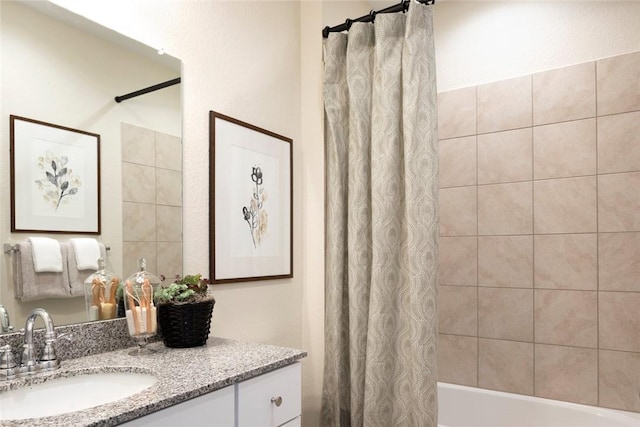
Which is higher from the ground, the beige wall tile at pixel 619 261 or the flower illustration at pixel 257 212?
the flower illustration at pixel 257 212

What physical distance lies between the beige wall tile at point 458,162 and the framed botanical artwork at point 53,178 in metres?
2.01

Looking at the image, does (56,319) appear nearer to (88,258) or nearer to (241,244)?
(88,258)

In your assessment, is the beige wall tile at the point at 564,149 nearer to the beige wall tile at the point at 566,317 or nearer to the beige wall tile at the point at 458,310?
the beige wall tile at the point at 566,317

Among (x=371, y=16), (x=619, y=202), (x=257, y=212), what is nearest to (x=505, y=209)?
(x=619, y=202)

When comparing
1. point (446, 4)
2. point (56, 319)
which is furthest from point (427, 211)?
point (446, 4)

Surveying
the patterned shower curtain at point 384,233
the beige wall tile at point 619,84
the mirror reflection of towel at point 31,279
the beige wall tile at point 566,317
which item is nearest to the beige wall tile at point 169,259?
the mirror reflection of towel at point 31,279

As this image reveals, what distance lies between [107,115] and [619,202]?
7.78ft

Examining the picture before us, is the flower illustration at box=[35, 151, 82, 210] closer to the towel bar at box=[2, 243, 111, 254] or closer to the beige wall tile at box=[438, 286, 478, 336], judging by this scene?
the towel bar at box=[2, 243, 111, 254]

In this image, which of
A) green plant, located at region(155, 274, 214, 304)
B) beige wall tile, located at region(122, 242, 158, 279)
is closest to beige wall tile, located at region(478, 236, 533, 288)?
green plant, located at region(155, 274, 214, 304)

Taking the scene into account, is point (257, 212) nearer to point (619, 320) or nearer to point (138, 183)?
point (138, 183)

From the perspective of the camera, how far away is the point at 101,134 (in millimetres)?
1466

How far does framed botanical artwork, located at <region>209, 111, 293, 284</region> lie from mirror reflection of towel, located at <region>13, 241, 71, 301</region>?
2.00 ft

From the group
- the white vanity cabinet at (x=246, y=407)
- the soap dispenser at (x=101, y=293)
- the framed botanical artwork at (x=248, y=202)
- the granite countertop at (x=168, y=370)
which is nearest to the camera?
the granite countertop at (x=168, y=370)

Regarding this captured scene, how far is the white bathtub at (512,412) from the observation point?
2.27m
